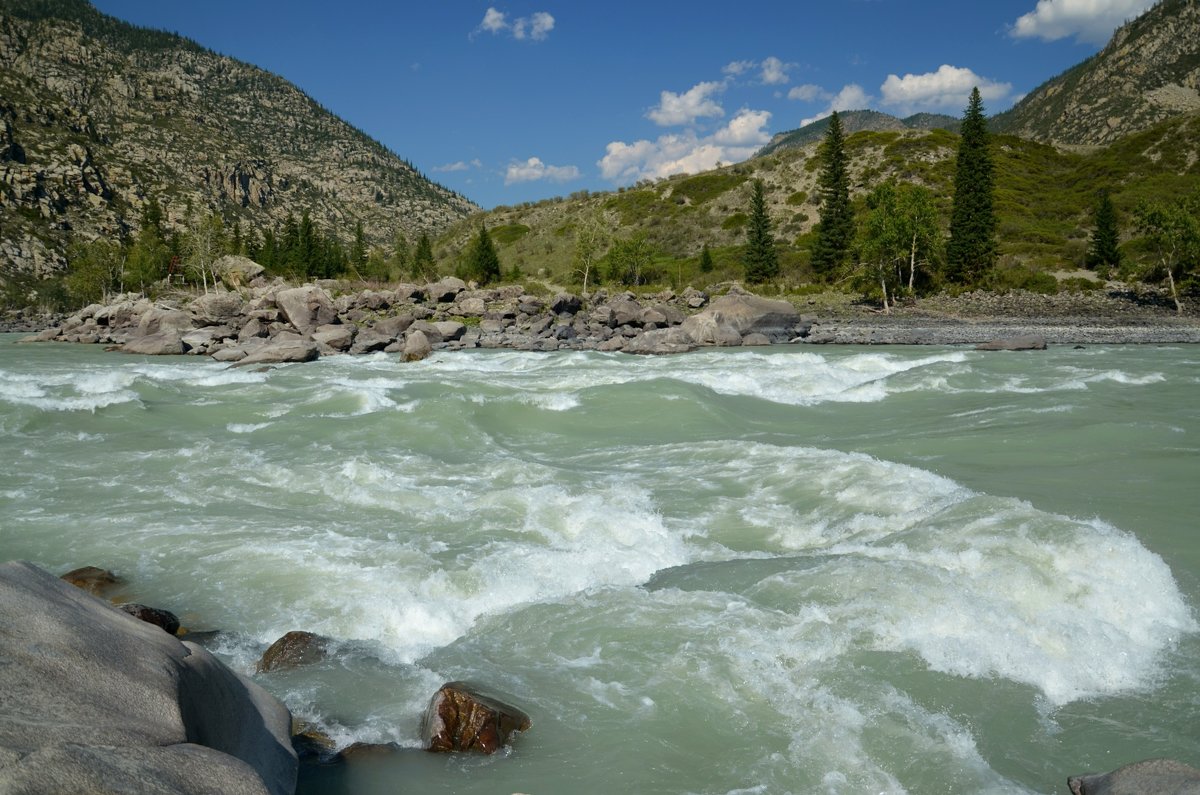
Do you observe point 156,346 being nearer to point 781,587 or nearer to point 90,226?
point 781,587

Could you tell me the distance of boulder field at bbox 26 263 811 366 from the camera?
33.8 meters

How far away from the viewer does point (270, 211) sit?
4683 inches

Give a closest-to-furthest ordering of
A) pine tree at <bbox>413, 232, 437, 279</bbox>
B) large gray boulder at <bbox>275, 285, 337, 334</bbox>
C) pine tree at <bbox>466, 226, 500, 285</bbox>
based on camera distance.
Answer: large gray boulder at <bbox>275, 285, 337, 334</bbox>
pine tree at <bbox>466, 226, 500, 285</bbox>
pine tree at <bbox>413, 232, 437, 279</bbox>

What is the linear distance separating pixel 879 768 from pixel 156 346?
36.9 m

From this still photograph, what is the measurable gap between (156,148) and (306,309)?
9003 centimetres

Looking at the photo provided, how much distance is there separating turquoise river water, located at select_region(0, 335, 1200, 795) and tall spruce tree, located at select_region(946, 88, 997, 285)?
3509 centimetres

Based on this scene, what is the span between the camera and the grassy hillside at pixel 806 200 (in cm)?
6112

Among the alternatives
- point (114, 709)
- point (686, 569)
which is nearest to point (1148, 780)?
point (686, 569)

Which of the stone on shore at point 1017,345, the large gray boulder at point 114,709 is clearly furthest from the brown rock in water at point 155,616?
the stone on shore at point 1017,345

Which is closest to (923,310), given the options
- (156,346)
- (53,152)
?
(156,346)

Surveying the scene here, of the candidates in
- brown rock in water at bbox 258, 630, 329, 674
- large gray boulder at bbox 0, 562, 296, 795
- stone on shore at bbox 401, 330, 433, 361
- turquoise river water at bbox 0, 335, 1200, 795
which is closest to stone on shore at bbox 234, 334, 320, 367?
stone on shore at bbox 401, 330, 433, 361

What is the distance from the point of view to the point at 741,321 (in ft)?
116

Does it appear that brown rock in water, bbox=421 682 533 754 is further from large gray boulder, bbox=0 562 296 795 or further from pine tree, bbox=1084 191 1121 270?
pine tree, bbox=1084 191 1121 270

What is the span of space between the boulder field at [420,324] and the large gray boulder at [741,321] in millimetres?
48
